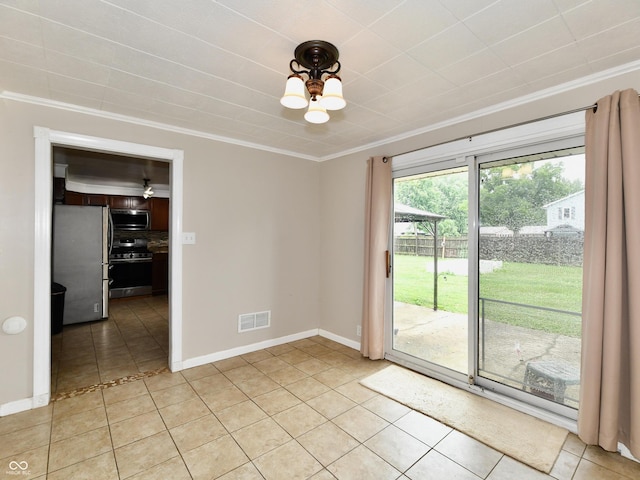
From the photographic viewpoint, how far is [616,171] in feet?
6.17

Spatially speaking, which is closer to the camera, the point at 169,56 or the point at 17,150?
the point at 169,56

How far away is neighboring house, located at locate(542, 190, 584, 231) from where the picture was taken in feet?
7.37

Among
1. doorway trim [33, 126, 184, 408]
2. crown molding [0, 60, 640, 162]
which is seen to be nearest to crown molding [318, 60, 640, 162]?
crown molding [0, 60, 640, 162]

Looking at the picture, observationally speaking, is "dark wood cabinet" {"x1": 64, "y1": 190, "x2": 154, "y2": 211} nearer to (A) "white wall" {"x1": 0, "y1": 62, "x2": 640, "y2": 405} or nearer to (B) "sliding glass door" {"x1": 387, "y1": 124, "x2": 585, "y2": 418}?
(A) "white wall" {"x1": 0, "y1": 62, "x2": 640, "y2": 405}

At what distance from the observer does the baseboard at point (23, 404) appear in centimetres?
233

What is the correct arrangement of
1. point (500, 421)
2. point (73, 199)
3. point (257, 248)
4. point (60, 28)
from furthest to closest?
point (73, 199)
point (257, 248)
point (500, 421)
point (60, 28)

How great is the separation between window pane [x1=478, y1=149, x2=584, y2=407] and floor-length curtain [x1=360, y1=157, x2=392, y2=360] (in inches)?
36.5

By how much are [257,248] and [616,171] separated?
3.19 meters

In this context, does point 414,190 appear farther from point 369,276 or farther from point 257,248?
point 257,248

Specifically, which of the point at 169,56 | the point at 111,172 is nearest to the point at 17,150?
the point at 169,56

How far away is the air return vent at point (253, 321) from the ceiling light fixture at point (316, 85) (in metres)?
2.62

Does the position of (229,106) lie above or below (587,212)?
above

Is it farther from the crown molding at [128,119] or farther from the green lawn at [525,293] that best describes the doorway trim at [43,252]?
the green lawn at [525,293]

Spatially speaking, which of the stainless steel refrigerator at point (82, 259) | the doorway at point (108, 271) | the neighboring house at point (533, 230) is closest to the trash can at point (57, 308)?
the doorway at point (108, 271)
